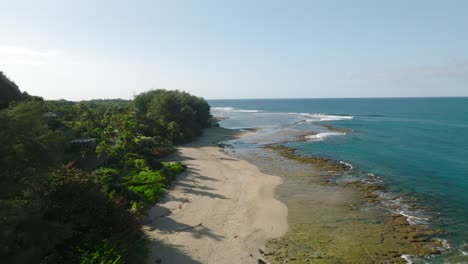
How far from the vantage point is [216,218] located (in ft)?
72.0

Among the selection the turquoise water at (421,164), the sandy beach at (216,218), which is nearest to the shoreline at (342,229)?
the sandy beach at (216,218)

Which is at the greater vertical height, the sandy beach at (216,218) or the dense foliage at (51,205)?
the dense foliage at (51,205)

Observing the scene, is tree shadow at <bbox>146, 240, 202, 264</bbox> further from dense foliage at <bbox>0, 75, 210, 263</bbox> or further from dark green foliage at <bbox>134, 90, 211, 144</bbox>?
dark green foliage at <bbox>134, 90, 211, 144</bbox>

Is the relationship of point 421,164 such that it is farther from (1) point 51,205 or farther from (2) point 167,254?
(1) point 51,205

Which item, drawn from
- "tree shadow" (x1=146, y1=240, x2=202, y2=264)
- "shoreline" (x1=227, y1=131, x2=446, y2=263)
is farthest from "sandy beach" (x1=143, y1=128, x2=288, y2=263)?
"shoreline" (x1=227, y1=131, x2=446, y2=263)

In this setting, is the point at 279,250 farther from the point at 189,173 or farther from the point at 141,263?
the point at 189,173

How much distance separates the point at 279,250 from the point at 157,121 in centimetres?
4316

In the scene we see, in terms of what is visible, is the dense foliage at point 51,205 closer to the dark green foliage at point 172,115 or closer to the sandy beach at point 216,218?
the sandy beach at point 216,218

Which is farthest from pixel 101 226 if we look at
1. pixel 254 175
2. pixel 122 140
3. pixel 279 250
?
pixel 254 175

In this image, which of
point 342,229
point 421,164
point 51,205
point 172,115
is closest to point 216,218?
point 342,229

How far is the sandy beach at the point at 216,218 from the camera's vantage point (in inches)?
673

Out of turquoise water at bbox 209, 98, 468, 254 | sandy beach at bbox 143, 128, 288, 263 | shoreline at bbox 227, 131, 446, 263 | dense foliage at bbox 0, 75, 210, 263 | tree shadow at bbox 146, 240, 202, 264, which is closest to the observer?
dense foliage at bbox 0, 75, 210, 263

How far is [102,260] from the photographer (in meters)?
13.0

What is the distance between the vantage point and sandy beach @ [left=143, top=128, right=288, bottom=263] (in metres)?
17.1
